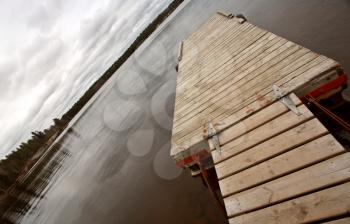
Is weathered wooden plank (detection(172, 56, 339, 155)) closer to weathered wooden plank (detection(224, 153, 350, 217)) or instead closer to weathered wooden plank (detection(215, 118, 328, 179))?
weathered wooden plank (detection(215, 118, 328, 179))

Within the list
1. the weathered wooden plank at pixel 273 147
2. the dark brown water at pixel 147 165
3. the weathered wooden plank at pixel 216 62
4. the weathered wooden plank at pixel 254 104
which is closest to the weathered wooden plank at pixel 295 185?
the weathered wooden plank at pixel 273 147

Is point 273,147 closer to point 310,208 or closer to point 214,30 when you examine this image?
point 310,208

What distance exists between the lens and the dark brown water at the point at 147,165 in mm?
7262

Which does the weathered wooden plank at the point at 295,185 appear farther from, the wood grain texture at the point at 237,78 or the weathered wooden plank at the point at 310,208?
the wood grain texture at the point at 237,78

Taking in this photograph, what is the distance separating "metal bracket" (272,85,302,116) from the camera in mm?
4039

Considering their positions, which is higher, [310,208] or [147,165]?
[310,208]

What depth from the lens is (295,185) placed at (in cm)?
306

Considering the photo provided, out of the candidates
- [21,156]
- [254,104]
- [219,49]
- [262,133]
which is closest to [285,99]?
[254,104]

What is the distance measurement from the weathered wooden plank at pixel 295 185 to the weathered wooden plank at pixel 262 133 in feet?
2.81

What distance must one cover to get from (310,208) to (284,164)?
2.42 feet

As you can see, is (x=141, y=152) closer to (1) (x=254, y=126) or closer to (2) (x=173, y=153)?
(2) (x=173, y=153)

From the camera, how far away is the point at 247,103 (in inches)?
198

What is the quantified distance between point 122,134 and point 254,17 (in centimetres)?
1070

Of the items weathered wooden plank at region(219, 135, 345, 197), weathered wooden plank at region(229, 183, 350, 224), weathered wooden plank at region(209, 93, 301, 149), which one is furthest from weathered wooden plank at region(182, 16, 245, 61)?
weathered wooden plank at region(229, 183, 350, 224)
